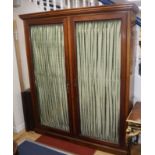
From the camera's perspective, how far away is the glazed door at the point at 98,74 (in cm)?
221

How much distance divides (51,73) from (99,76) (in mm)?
744

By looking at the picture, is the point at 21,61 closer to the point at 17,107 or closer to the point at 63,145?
the point at 17,107

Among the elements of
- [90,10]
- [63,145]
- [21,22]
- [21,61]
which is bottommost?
[63,145]

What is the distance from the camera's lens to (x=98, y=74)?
2371 millimetres

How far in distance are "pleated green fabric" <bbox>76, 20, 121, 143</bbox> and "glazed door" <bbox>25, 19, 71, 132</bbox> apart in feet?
0.82

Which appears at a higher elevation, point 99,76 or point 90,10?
point 90,10

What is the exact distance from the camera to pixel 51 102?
286 cm

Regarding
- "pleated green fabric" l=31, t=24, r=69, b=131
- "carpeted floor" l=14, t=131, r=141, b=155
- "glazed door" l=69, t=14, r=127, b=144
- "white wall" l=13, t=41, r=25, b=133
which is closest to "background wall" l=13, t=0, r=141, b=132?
"white wall" l=13, t=41, r=25, b=133

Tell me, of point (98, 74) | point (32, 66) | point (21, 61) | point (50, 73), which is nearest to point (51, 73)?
point (50, 73)

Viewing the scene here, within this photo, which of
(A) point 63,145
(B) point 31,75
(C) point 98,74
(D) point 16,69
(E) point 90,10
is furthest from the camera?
(D) point 16,69

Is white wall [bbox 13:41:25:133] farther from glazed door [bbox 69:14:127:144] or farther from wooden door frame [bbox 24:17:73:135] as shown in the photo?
glazed door [bbox 69:14:127:144]

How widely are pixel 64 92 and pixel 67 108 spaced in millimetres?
240

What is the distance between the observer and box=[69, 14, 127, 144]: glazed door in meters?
2.21
